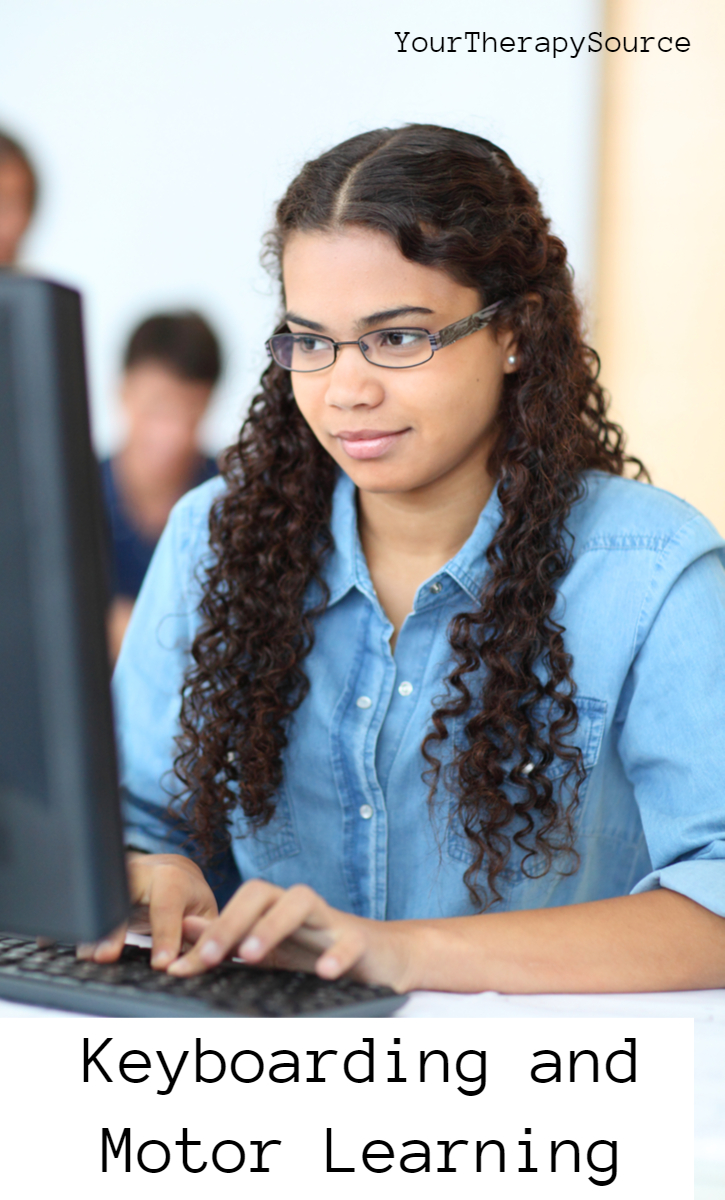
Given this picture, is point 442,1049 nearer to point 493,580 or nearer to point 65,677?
point 65,677

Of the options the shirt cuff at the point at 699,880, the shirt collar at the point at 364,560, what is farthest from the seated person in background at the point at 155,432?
the shirt cuff at the point at 699,880

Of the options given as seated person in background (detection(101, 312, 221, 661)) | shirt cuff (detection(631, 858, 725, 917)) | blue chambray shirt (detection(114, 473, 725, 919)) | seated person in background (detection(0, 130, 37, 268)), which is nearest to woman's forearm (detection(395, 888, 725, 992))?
shirt cuff (detection(631, 858, 725, 917))

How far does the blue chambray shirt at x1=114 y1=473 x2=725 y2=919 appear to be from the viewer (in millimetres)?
1063

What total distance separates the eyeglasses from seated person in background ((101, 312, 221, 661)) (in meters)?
1.63

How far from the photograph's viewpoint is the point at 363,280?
3.59ft

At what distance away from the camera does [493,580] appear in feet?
3.86

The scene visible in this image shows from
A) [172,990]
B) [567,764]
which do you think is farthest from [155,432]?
[172,990]

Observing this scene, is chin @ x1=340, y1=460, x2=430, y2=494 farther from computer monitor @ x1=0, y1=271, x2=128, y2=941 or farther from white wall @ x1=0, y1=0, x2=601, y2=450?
white wall @ x1=0, y1=0, x2=601, y2=450

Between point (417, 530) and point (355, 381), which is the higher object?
point (355, 381)

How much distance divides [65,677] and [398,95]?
2557mm

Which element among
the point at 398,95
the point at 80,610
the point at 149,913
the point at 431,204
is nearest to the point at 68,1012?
the point at 149,913

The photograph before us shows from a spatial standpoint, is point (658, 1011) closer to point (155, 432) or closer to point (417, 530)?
point (417, 530)

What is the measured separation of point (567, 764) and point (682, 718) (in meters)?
0.15

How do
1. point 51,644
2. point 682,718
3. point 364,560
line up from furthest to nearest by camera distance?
point 364,560 → point 682,718 → point 51,644
